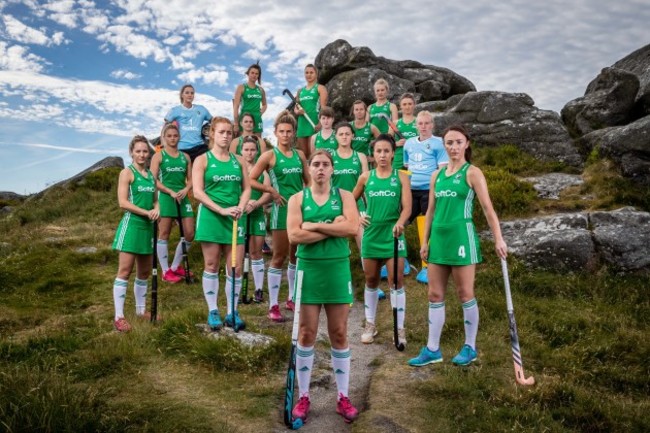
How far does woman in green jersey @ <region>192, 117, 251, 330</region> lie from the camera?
7223 mm

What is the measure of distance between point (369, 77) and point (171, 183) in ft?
43.3

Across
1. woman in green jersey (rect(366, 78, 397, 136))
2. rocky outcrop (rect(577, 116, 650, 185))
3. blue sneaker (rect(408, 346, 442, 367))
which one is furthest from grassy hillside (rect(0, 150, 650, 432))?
woman in green jersey (rect(366, 78, 397, 136))

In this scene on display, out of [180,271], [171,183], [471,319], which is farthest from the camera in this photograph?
[180,271]

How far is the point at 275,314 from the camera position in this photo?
330 inches

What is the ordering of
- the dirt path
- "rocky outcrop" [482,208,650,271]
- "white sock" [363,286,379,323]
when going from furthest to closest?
1. "rocky outcrop" [482,208,650,271]
2. "white sock" [363,286,379,323]
3. the dirt path

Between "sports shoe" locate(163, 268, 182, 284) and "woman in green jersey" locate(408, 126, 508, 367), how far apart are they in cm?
642

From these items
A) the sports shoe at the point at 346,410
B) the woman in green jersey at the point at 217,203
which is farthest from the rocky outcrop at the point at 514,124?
the sports shoe at the point at 346,410

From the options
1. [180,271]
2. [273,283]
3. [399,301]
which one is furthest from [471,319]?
[180,271]

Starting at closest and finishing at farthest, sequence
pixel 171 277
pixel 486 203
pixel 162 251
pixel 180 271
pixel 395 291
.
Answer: pixel 486 203 < pixel 395 291 < pixel 162 251 < pixel 171 277 < pixel 180 271

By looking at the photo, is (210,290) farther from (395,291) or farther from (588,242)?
(588,242)

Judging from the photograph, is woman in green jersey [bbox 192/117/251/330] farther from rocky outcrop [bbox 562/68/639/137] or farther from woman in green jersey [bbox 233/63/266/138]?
rocky outcrop [bbox 562/68/639/137]

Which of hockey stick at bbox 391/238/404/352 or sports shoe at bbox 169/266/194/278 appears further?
sports shoe at bbox 169/266/194/278

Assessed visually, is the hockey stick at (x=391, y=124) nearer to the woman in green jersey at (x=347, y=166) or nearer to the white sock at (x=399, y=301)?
the woman in green jersey at (x=347, y=166)

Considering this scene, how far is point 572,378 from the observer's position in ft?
20.0
